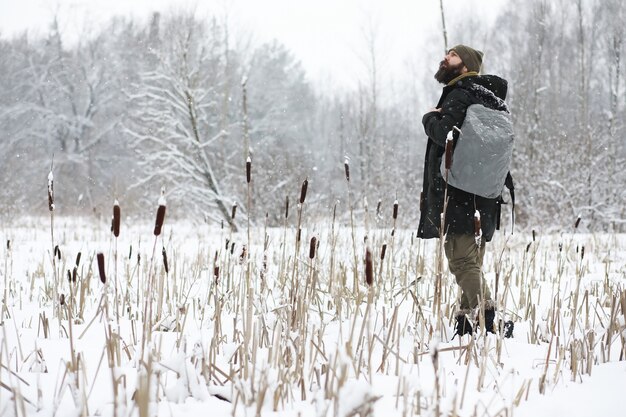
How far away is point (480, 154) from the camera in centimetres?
259

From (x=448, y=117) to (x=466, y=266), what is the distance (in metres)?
0.82

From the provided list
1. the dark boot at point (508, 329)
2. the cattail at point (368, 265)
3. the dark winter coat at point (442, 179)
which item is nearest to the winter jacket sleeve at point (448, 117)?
the dark winter coat at point (442, 179)

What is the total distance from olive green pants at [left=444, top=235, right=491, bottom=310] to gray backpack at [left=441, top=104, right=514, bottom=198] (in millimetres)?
304

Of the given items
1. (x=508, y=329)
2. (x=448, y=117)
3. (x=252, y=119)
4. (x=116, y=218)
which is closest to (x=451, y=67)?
(x=448, y=117)

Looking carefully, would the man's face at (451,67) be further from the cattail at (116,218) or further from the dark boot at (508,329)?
the cattail at (116,218)

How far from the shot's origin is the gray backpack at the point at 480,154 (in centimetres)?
259

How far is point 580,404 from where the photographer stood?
172 centimetres

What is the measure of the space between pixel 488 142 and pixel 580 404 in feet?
4.37

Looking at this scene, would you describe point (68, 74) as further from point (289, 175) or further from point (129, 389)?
point (129, 389)

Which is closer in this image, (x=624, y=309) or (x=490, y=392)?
(x=490, y=392)

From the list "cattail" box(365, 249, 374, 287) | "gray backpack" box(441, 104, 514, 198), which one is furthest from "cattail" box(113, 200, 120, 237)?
"gray backpack" box(441, 104, 514, 198)

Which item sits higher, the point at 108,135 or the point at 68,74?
the point at 68,74

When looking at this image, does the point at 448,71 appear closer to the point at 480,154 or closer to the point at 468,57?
Answer: the point at 468,57

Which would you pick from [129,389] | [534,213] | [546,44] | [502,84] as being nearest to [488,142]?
[502,84]
